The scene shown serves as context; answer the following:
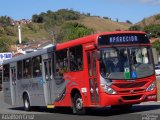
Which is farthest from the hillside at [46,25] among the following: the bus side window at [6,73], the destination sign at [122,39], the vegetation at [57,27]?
the destination sign at [122,39]

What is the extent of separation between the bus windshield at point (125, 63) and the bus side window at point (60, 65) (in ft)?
8.39

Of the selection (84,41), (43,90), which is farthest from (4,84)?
(84,41)

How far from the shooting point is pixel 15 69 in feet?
82.3

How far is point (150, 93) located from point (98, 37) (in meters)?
2.75

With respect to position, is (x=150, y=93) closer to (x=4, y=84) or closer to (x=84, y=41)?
(x=84, y=41)

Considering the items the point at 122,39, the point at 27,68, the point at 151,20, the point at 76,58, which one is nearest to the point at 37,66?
the point at 27,68

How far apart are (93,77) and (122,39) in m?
1.74

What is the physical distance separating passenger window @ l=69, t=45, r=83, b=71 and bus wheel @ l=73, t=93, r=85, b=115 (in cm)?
107

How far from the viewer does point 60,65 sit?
1972cm

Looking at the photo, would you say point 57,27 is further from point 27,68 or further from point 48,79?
point 48,79

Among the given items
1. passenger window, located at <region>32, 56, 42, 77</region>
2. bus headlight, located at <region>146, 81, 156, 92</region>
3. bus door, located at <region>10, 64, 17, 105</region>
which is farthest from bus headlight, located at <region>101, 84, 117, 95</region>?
bus door, located at <region>10, 64, 17, 105</region>

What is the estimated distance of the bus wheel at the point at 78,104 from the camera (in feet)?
60.3

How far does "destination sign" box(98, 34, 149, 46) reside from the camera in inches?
683

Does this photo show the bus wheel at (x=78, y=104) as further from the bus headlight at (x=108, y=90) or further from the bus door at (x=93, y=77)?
the bus headlight at (x=108, y=90)
